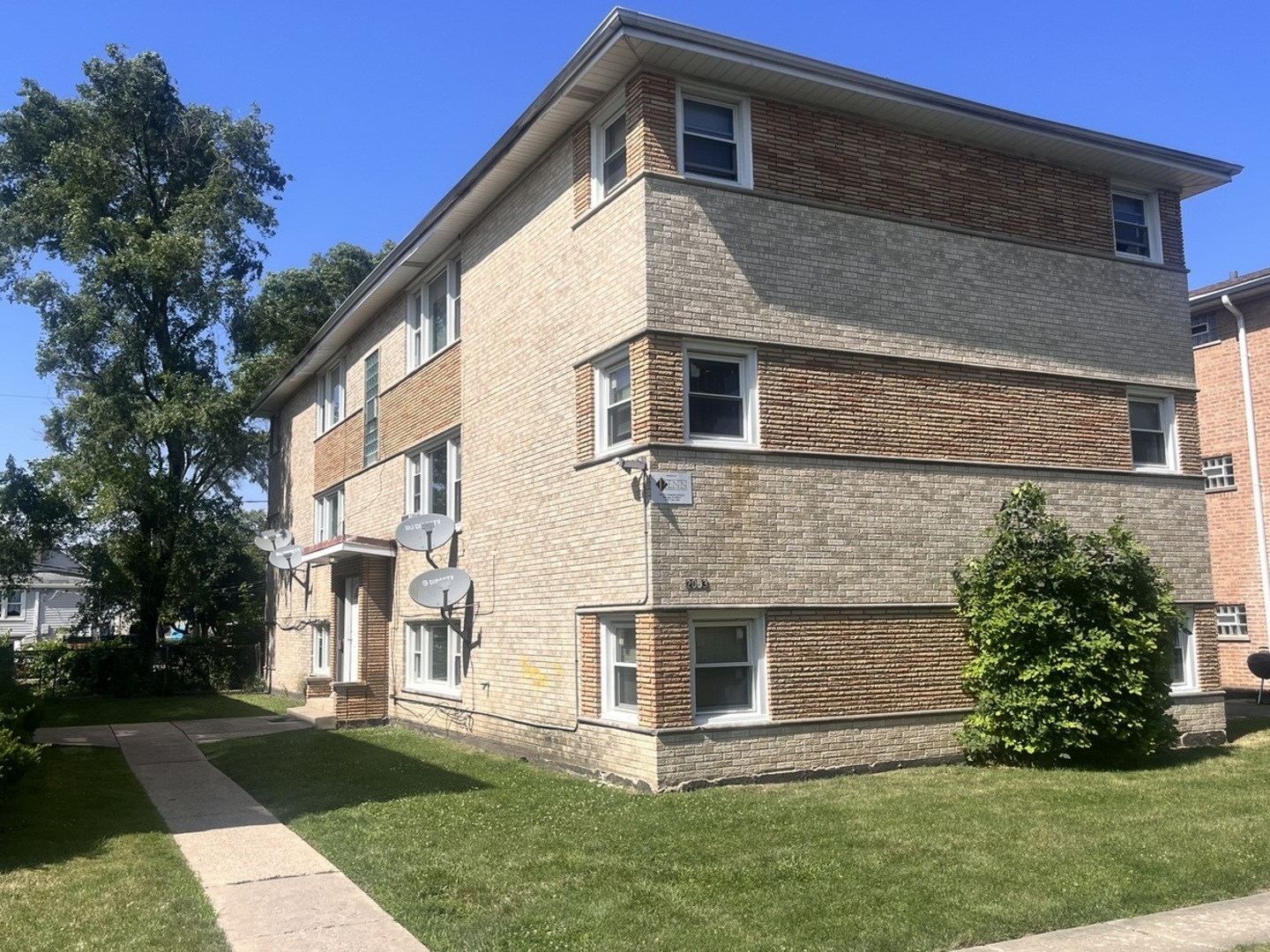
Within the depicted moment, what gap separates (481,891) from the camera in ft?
24.3

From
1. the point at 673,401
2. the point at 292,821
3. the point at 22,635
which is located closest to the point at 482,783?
the point at 292,821

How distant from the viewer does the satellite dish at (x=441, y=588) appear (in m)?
16.1

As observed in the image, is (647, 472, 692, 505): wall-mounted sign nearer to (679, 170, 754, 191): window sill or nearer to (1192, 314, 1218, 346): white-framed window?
(679, 170, 754, 191): window sill

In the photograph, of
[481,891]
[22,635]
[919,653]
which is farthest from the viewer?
[22,635]

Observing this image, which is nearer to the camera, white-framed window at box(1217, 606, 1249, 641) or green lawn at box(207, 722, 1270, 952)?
green lawn at box(207, 722, 1270, 952)

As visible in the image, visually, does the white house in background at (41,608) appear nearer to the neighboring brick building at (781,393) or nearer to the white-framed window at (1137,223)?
the neighboring brick building at (781,393)

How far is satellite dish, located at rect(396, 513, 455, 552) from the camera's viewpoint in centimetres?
1672

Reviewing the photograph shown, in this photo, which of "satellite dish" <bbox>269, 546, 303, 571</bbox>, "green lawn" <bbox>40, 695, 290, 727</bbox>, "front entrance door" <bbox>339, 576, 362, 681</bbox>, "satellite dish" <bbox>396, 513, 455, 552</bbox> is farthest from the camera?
"satellite dish" <bbox>269, 546, 303, 571</bbox>

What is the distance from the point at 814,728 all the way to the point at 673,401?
12.7 feet

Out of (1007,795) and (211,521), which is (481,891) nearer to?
(1007,795)

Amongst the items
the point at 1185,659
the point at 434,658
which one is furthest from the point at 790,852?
the point at 434,658

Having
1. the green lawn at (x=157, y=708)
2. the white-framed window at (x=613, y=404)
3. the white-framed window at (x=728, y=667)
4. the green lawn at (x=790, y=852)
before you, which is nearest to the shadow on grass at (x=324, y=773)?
the green lawn at (x=790, y=852)

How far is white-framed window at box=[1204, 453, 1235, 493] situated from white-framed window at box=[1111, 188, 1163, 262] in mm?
9405

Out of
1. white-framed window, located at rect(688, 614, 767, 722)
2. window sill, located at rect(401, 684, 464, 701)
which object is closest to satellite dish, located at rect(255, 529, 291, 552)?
window sill, located at rect(401, 684, 464, 701)
